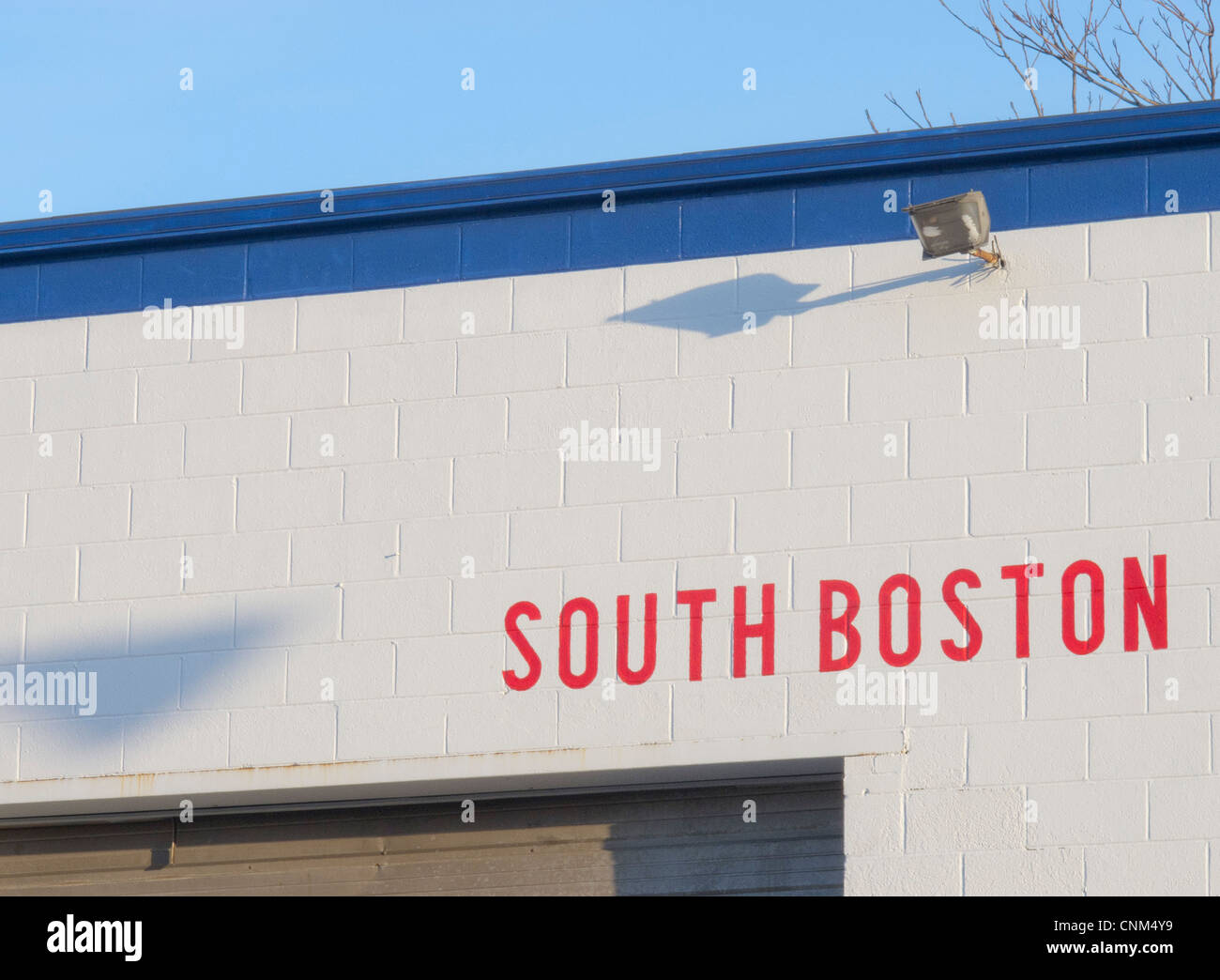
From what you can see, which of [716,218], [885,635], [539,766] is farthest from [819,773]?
[716,218]

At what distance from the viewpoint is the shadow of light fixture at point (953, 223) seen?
7.52 meters

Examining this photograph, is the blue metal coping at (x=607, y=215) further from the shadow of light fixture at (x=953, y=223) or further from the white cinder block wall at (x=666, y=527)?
the shadow of light fixture at (x=953, y=223)

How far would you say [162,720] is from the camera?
834 cm

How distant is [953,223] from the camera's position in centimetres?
759

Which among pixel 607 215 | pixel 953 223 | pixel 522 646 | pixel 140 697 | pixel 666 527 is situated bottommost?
pixel 140 697

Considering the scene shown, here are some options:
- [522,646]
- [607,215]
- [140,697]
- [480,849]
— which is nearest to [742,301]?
[607,215]

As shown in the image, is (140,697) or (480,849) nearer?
(480,849)

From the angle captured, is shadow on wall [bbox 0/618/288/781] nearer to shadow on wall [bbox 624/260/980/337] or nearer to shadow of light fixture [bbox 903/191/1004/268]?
shadow on wall [bbox 624/260/980/337]

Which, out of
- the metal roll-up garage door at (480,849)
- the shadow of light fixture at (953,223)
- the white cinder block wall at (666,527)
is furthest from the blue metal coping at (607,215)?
the metal roll-up garage door at (480,849)

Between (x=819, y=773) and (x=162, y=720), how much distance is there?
3.02 meters

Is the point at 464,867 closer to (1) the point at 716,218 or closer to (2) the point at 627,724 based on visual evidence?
(2) the point at 627,724

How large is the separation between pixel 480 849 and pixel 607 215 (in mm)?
2974

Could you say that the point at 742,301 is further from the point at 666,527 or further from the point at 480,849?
the point at 480,849

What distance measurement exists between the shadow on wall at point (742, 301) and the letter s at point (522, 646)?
4.60 feet
